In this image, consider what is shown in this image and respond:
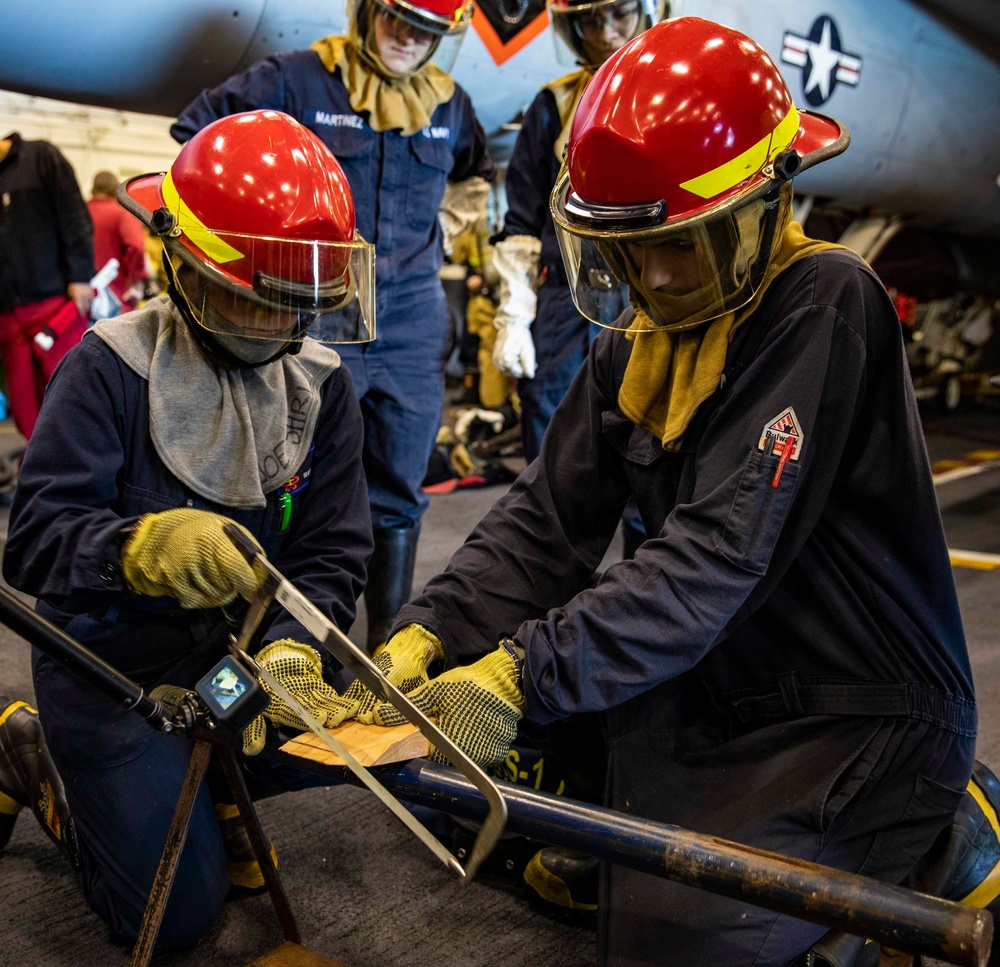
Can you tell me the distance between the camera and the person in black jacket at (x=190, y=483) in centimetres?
157

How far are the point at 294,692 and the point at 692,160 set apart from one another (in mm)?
972

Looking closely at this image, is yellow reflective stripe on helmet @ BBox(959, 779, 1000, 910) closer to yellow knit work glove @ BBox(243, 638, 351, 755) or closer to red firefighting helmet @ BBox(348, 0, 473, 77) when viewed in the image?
yellow knit work glove @ BBox(243, 638, 351, 755)

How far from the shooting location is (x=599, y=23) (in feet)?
9.50

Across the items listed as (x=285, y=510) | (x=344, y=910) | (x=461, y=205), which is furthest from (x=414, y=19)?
(x=344, y=910)

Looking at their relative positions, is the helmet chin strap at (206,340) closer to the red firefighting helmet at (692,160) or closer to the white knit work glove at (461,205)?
the red firefighting helmet at (692,160)

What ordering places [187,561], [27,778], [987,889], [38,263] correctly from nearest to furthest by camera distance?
[187,561] → [987,889] → [27,778] → [38,263]

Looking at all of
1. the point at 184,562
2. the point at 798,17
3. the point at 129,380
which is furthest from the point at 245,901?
the point at 798,17

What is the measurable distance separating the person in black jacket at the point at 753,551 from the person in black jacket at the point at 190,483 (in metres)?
0.42

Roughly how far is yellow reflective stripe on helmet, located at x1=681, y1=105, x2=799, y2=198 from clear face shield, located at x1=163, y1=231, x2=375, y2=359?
0.65m

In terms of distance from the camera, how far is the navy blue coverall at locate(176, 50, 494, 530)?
2824mm

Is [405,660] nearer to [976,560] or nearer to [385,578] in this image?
[385,578]

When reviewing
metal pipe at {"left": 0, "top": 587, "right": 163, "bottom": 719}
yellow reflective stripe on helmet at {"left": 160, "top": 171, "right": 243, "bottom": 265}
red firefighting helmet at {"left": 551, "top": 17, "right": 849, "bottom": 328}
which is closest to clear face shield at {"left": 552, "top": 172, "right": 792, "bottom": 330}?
red firefighting helmet at {"left": 551, "top": 17, "right": 849, "bottom": 328}

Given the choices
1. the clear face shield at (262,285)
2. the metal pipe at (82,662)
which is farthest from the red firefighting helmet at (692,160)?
the metal pipe at (82,662)

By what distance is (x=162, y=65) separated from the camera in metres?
3.36
